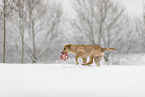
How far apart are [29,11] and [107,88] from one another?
1125 cm

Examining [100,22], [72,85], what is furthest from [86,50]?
[100,22]

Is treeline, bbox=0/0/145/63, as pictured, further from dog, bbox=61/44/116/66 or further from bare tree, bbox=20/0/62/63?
dog, bbox=61/44/116/66

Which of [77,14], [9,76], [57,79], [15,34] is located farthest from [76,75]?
[15,34]

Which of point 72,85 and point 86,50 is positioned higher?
point 86,50

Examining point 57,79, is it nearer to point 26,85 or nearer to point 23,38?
point 26,85

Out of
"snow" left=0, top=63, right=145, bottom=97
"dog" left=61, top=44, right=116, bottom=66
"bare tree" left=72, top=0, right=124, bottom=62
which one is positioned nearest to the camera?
"snow" left=0, top=63, right=145, bottom=97

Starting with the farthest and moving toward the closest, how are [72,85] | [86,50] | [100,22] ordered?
[100,22] → [86,50] → [72,85]

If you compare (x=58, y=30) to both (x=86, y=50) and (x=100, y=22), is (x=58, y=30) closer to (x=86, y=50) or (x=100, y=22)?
(x=100, y=22)

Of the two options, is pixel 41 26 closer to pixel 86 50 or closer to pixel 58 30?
pixel 58 30

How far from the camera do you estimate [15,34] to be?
41.6 ft

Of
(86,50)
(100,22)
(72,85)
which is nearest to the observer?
(72,85)

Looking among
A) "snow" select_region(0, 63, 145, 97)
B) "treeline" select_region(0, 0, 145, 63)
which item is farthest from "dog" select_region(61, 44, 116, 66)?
"treeline" select_region(0, 0, 145, 63)

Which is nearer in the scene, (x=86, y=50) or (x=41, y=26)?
(x=86, y=50)

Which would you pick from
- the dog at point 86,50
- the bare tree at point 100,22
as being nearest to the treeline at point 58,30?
the bare tree at point 100,22
